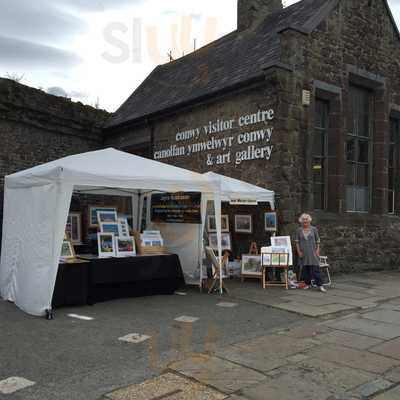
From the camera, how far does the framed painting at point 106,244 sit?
845 centimetres

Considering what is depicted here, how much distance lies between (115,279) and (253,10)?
11.6 metres

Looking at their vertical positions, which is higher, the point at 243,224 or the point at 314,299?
the point at 243,224

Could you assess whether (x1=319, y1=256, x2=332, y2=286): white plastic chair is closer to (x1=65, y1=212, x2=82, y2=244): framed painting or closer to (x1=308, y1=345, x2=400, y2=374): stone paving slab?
(x1=308, y1=345, x2=400, y2=374): stone paving slab

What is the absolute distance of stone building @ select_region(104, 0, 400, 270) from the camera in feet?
37.9

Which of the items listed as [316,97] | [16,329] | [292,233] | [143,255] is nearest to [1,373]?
[16,329]

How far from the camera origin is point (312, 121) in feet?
39.4

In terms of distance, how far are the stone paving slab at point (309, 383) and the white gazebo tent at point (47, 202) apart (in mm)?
3732

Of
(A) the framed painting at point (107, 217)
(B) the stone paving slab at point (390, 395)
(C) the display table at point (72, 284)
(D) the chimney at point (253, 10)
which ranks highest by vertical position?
(D) the chimney at point (253, 10)

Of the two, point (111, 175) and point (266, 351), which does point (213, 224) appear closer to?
point (111, 175)

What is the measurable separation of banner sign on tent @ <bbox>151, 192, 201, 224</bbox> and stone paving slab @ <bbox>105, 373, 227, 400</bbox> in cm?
541

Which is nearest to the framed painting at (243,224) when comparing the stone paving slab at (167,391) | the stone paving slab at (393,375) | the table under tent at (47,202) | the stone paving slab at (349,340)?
the table under tent at (47,202)

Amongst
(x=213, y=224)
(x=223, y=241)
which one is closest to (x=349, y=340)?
(x=223, y=241)

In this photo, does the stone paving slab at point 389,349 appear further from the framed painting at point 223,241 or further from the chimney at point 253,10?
the chimney at point 253,10

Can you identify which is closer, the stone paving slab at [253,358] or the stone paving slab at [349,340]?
the stone paving slab at [253,358]
